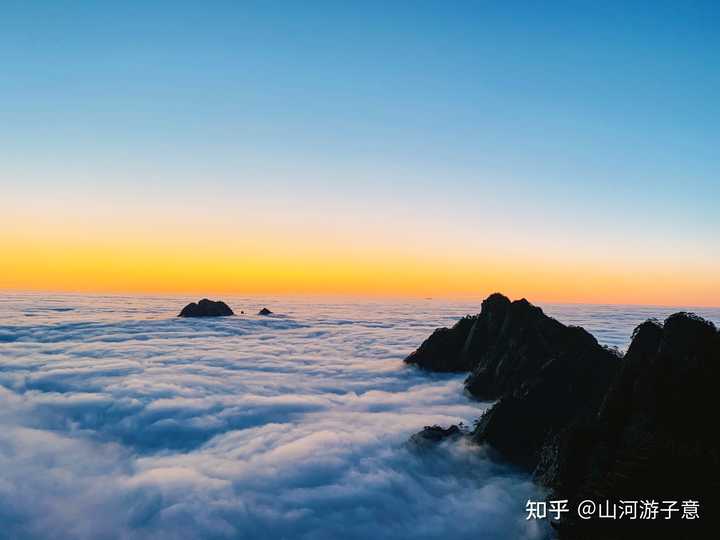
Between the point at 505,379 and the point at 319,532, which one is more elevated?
the point at 505,379

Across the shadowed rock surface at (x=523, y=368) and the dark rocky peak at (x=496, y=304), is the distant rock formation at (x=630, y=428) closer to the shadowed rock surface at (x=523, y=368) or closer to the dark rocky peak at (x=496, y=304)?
the shadowed rock surface at (x=523, y=368)

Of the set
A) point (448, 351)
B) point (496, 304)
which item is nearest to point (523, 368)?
point (496, 304)

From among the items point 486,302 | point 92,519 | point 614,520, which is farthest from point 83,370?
point 614,520

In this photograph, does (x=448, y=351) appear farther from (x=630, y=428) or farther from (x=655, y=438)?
(x=655, y=438)

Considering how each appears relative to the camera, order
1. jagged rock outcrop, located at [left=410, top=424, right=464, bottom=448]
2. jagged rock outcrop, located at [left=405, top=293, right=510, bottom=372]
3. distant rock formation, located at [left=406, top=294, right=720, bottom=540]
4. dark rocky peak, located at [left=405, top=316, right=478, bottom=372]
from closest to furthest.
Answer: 1. distant rock formation, located at [left=406, top=294, right=720, bottom=540]
2. jagged rock outcrop, located at [left=410, top=424, right=464, bottom=448]
3. jagged rock outcrop, located at [left=405, top=293, right=510, bottom=372]
4. dark rocky peak, located at [left=405, top=316, right=478, bottom=372]

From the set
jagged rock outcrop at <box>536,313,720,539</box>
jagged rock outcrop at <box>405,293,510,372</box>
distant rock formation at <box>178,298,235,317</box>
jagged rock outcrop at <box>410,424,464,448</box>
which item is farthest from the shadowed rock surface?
distant rock formation at <box>178,298,235,317</box>

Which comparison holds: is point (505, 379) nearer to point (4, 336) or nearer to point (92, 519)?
point (92, 519)

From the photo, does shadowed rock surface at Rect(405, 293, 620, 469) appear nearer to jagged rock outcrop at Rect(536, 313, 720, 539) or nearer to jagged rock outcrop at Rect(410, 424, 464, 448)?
jagged rock outcrop at Rect(536, 313, 720, 539)

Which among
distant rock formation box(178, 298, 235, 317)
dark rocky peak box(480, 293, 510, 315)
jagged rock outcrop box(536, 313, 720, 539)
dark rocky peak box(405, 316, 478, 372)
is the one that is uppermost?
dark rocky peak box(480, 293, 510, 315)
